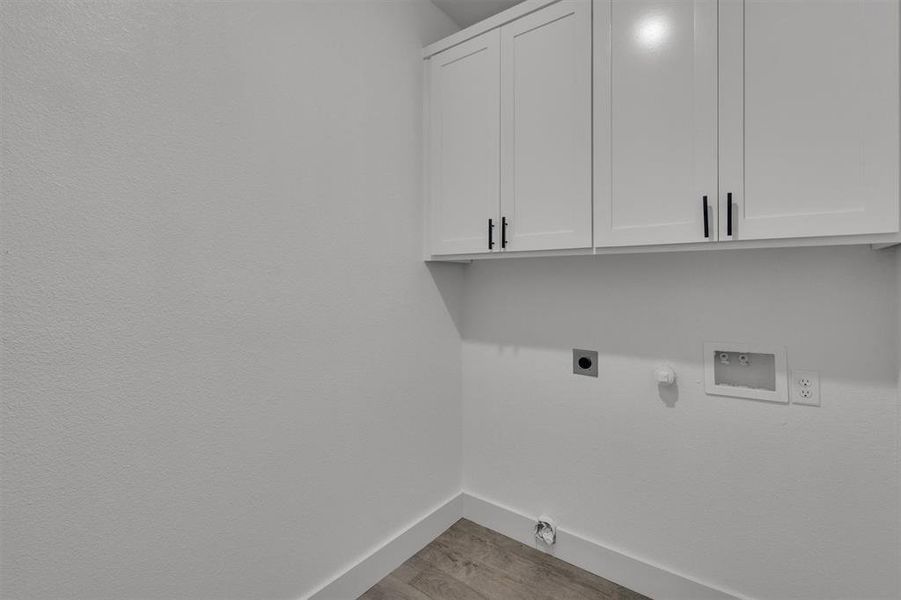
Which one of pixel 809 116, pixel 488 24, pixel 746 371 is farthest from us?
pixel 488 24

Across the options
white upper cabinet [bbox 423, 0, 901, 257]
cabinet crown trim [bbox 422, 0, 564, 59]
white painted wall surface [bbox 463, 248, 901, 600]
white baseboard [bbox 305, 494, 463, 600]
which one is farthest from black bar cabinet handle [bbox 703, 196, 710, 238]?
white baseboard [bbox 305, 494, 463, 600]

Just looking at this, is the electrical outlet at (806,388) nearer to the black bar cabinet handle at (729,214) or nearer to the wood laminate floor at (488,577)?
the black bar cabinet handle at (729,214)

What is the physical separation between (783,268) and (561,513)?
4.34ft

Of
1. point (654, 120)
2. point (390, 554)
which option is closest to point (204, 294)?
point (390, 554)

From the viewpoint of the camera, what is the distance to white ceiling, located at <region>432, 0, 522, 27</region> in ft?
6.29

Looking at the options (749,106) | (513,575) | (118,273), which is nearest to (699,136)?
(749,106)

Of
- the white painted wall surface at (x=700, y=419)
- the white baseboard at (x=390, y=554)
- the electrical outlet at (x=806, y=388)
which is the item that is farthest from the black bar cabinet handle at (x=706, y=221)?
the white baseboard at (x=390, y=554)

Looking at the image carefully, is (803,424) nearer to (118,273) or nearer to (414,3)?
(118,273)

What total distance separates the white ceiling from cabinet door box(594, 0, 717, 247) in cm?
68

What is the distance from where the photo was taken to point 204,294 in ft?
3.85

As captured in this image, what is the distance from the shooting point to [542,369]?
6.29ft

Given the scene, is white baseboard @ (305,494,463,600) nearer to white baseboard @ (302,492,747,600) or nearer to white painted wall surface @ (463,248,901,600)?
white baseboard @ (302,492,747,600)

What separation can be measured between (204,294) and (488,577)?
153cm

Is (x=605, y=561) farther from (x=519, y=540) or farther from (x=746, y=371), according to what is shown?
(x=746, y=371)
